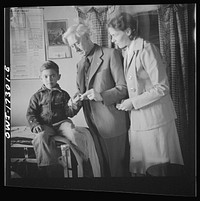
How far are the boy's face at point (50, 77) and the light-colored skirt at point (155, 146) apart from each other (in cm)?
60

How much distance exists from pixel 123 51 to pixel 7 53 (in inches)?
31.4

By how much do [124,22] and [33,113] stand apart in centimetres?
85

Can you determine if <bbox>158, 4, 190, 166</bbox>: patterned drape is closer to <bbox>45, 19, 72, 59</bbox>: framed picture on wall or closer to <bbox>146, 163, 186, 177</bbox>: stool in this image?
<bbox>146, 163, 186, 177</bbox>: stool

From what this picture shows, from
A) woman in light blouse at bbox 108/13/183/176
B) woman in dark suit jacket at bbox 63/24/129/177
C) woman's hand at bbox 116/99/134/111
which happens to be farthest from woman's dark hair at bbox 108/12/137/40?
woman's hand at bbox 116/99/134/111

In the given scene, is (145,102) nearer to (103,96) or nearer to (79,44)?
(103,96)

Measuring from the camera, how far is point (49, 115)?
264cm

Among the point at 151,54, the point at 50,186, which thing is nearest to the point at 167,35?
the point at 151,54

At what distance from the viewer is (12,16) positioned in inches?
105

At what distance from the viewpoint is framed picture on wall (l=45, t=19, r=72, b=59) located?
2.60 m

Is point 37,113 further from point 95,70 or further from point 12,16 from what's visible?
point 12,16

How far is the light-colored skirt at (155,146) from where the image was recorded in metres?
2.48

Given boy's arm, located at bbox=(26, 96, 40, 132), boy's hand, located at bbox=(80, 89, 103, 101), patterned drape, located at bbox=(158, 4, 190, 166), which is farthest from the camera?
boy's arm, located at bbox=(26, 96, 40, 132)

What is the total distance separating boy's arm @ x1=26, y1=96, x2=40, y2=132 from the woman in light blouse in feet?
1.87

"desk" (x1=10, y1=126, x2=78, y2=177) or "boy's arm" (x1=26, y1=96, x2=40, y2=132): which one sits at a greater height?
"boy's arm" (x1=26, y1=96, x2=40, y2=132)
